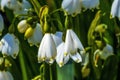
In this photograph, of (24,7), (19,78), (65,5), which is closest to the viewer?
(65,5)

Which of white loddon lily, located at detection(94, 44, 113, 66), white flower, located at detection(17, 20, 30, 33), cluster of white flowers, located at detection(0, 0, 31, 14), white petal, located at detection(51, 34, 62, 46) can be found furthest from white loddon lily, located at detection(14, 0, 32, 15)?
white loddon lily, located at detection(94, 44, 113, 66)

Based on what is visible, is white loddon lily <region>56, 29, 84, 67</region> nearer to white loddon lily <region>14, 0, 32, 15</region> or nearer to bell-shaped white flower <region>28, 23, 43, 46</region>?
bell-shaped white flower <region>28, 23, 43, 46</region>

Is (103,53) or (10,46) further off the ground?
(10,46)

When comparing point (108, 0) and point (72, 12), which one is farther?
point (108, 0)

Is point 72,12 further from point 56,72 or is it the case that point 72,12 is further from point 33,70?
point 33,70

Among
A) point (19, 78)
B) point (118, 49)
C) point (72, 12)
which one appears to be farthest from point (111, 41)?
point (72, 12)

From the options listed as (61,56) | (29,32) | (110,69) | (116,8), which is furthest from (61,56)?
(110,69)

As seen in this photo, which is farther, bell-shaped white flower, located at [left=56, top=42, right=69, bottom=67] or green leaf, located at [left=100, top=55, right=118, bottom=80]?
green leaf, located at [left=100, top=55, right=118, bottom=80]

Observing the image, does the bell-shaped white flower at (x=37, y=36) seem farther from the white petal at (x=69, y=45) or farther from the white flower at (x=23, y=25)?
the white petal at (x=69, y=45)

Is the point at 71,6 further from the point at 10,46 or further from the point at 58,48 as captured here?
the point at 10,46
